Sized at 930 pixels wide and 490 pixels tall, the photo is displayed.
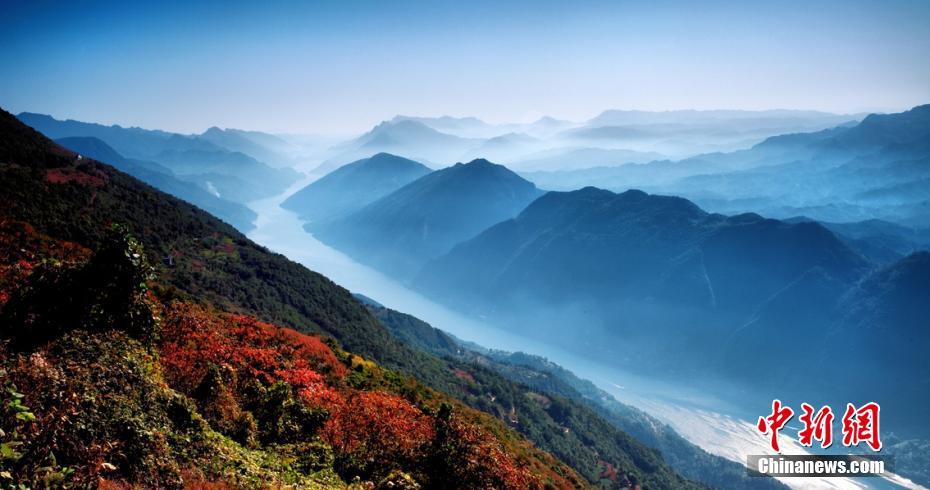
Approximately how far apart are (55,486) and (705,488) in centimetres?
13060

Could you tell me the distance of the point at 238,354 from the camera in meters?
30.7

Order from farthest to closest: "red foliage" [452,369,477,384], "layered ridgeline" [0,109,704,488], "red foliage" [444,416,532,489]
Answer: "red foliage" [452,369,477,384]
"red foliage" [444,416,532,489]
"layered ridgeline" [0,109,704,488]

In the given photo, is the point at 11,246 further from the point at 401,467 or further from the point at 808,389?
the point at 808,389

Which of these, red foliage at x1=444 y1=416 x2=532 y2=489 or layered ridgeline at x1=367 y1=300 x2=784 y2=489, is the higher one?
red foliage at x1=444 y1=416 x2=532 y2=489

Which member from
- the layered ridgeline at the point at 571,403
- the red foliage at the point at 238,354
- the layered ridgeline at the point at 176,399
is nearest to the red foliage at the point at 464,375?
the layered ridgeline at the point at 571,403

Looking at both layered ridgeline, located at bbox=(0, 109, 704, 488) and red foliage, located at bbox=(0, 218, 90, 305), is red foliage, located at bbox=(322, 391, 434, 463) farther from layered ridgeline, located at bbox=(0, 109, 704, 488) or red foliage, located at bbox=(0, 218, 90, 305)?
red foliage, located at bbox=(0, 218, 90, 305)

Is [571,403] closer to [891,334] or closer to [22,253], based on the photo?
[22,253]

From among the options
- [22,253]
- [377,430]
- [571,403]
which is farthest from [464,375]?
[22,253]

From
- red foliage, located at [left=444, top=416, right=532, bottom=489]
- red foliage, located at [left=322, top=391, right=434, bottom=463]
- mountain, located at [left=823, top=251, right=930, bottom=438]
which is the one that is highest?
mountain, located at [left=823, top=251, right=930, bottom=438]

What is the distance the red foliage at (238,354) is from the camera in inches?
1022

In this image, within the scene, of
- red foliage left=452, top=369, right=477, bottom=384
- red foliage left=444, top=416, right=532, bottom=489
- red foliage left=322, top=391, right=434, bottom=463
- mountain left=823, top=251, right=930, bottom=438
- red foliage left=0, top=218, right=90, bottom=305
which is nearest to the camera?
red foliage left=444, top=416, right=532, bottom=489

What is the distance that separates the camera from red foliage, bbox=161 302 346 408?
85.2 ft

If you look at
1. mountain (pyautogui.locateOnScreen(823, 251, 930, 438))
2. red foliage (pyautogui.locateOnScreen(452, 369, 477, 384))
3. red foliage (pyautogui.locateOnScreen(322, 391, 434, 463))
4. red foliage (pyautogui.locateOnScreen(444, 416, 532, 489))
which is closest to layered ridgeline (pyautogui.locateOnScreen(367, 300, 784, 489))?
red foliage (pyautogui.locateOnScreen(452, 369, 477, 384))

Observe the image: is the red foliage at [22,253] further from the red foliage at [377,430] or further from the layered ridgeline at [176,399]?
the red foliage at [377,430]
